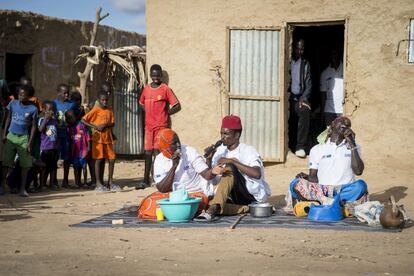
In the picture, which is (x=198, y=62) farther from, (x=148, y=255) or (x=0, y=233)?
(x=148, y=255)

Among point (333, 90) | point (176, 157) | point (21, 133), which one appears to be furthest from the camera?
point (333, 90)

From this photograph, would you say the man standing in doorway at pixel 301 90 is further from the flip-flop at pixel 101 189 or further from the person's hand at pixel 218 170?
the person's hand at pixel 218 170

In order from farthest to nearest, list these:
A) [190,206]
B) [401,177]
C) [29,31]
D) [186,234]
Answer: [29,31], [401,177], [190,206], [186,234]

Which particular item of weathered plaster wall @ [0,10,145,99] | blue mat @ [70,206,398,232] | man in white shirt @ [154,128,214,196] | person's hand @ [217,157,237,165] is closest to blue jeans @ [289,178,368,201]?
blue mat @ [70,206,398,232]

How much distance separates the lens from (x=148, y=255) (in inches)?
212

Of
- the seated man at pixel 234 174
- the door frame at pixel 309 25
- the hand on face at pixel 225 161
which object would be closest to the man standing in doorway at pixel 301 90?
the door frame at pixel 309 25

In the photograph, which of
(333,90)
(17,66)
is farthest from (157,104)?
(17,66)

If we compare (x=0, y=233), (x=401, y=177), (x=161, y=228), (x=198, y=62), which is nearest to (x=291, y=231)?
(x=161, y=228)

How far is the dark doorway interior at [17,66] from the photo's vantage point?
14391 mm

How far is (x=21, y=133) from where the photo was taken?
9.33 meters

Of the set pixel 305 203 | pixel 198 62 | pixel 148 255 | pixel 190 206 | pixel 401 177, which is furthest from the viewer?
pixel 198 62

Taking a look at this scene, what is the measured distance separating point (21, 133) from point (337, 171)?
4351 mm

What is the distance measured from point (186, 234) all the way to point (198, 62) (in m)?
5.07

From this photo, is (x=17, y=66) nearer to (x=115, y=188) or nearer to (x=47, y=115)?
(x=47, y=115)
